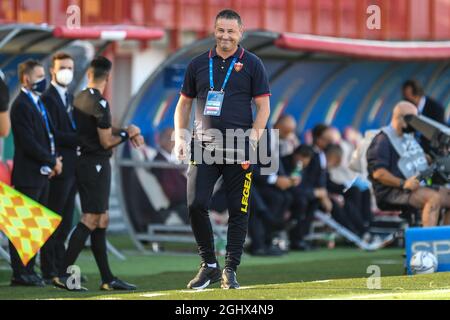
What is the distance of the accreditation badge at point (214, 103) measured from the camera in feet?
33.8

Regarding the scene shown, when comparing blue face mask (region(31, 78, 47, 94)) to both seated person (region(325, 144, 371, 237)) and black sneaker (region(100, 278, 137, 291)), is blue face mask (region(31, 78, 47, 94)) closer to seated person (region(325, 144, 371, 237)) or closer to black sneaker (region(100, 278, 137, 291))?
black sneaker (region(100, 278, 137, 291))

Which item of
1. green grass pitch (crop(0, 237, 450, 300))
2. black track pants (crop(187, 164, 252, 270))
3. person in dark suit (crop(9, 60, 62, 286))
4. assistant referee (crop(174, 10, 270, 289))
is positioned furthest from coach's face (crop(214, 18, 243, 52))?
person in dark suit (crop(9, 60, 62, 286))

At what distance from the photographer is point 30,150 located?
12.2 metres

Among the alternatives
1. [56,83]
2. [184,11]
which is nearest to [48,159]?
[56,83]

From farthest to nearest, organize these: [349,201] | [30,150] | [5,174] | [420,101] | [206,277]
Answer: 1. [349,201]
2. [420,101]
3. [5,174]
4. [30,150]
5. [206,277]

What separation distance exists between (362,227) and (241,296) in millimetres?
8858

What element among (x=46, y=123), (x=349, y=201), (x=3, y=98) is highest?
(x=3, y=98)

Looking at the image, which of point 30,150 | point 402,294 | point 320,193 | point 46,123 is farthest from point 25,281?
point 320,193

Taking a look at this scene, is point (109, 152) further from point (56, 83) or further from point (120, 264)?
point (120, 264)

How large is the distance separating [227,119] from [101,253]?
69.1 inches

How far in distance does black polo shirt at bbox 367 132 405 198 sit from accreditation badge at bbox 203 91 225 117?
3.62 meters

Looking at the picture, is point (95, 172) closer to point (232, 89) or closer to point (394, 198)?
point (232, 89)

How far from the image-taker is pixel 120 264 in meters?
14.8

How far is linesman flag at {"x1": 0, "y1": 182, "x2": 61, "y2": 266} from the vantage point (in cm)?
1123
